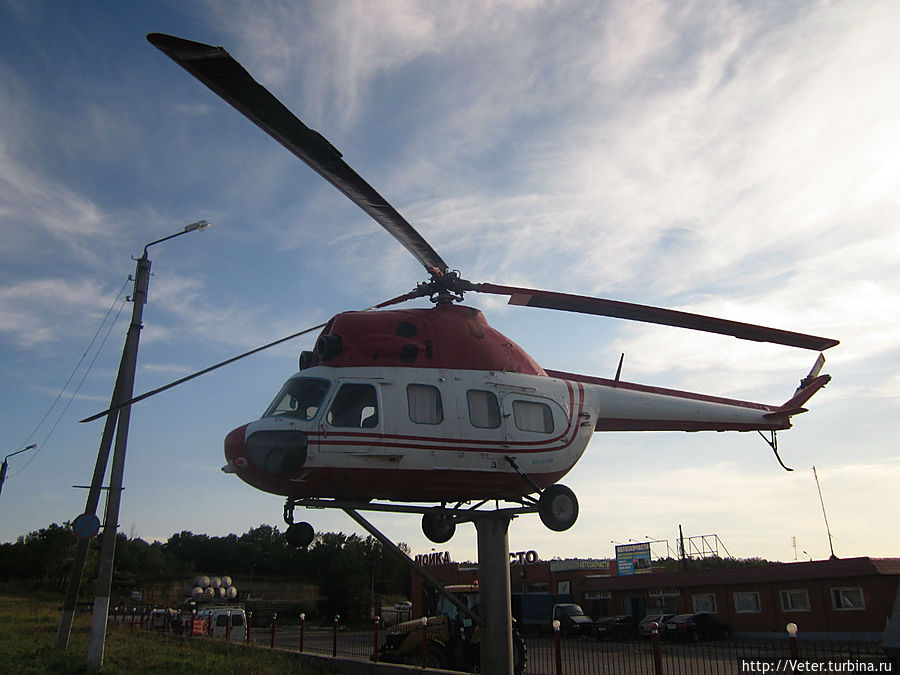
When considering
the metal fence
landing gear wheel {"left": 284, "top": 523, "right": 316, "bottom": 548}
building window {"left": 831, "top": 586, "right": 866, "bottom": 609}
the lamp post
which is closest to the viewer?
landing gear wheel {"left": 284, "top": 523, "right": 316, "bottom": 548}

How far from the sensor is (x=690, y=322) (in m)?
12.3

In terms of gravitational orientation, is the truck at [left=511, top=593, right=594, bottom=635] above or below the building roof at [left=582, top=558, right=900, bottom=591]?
below

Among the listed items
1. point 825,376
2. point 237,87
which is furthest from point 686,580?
point 237,87

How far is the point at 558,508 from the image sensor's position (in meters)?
10.6

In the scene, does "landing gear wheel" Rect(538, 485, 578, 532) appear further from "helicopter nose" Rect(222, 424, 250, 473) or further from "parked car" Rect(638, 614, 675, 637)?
"parked car" Rect(638, 614, 675, 637)

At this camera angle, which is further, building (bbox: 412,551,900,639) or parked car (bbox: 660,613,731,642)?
parked car (bbox: 660,613,731,642)

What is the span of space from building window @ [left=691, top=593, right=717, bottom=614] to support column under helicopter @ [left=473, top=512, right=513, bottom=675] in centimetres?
2656

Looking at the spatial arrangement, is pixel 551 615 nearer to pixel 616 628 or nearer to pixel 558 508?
pixel 616 628

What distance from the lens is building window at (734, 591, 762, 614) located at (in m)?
30.8

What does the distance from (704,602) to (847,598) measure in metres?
7.48

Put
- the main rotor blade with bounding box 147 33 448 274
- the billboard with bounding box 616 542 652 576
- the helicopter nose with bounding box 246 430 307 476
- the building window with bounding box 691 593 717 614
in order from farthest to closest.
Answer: the billboard with bounding box 616 542 652 576 < the building window with bounding box 691 593 717 614 < the helicopter nose with bounding box 246 430 307 476 < the main rotor blade with bounding box 147 33 448 274

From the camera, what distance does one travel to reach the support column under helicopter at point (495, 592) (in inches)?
407

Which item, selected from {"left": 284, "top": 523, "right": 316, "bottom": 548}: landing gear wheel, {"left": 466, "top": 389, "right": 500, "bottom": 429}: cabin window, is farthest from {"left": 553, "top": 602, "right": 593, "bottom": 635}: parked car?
{"left": 284, "top": 523, "right": 316, "bottom": 548}: landing gear wheel

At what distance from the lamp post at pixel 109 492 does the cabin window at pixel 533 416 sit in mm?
9395
